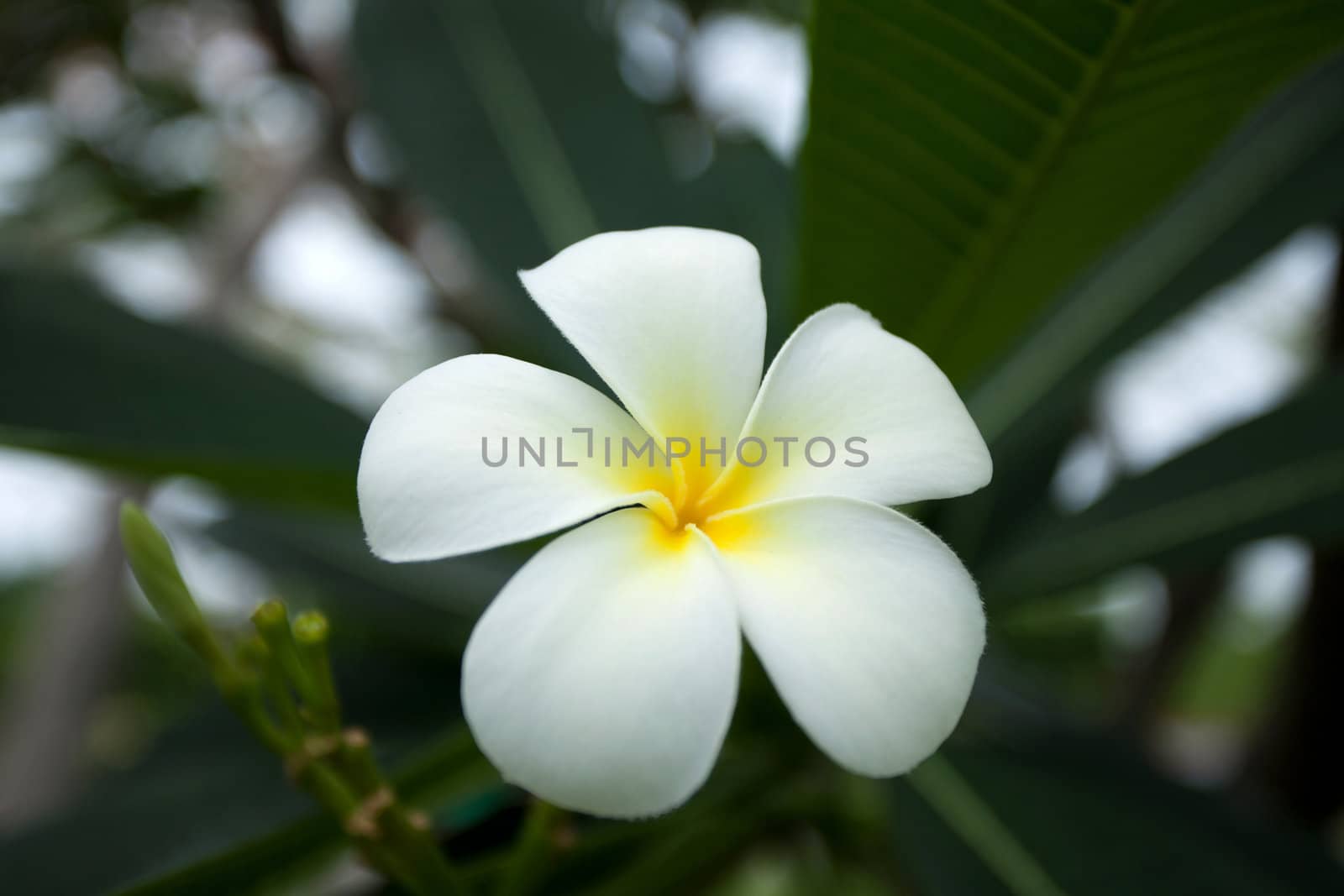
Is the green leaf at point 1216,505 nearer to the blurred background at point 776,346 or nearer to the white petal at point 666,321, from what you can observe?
the blurred background at point 776,346

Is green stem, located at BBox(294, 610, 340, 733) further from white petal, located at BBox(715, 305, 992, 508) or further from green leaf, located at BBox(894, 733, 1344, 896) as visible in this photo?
green leaf, located at BBox(894, 733, 1344, 896)

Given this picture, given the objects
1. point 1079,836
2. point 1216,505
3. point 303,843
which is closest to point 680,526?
point 303,843

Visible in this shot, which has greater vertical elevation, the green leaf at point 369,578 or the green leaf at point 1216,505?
the green leaf at point 1216,505

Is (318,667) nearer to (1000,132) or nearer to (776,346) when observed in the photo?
(1000,132)

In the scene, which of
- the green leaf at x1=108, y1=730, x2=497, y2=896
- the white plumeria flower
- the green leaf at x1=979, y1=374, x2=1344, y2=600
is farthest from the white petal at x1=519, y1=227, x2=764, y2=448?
the green leaf at x1=979, y1=374, x2=1344, y2=600

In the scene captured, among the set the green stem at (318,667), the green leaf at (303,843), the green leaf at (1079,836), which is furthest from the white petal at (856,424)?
the green leaf at (1079,836)

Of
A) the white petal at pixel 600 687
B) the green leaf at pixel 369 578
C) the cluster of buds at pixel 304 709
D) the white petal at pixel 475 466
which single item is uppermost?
the white petal at pixel 475 466
